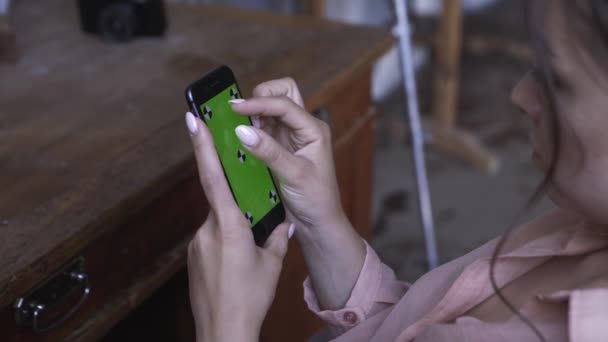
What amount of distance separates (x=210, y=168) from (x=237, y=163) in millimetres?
92

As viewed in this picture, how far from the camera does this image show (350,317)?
815mm

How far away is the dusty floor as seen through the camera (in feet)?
6.91

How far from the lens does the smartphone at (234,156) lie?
674 mm

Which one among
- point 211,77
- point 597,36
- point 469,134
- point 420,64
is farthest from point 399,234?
point 597,36

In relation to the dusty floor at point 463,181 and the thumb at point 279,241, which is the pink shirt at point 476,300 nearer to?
the thumb at point 279,241

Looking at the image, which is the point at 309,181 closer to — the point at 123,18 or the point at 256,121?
the point at 256,121

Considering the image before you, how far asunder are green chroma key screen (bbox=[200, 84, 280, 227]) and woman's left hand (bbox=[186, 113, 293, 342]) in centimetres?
5

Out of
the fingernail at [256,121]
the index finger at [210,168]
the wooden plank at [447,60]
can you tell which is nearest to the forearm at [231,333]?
the index finger at [210,168]

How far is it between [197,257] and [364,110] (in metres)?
0.65

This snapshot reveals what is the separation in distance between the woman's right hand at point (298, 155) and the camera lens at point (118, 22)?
1.51 feet

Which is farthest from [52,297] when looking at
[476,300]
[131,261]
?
[476,300]

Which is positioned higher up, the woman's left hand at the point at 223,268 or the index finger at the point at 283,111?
the index finger at the point at 283,111

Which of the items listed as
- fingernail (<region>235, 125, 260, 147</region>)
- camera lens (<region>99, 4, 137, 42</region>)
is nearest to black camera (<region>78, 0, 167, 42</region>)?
camera lens (<region>99, 4, 137, 42</region>)

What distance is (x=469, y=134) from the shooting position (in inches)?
101
